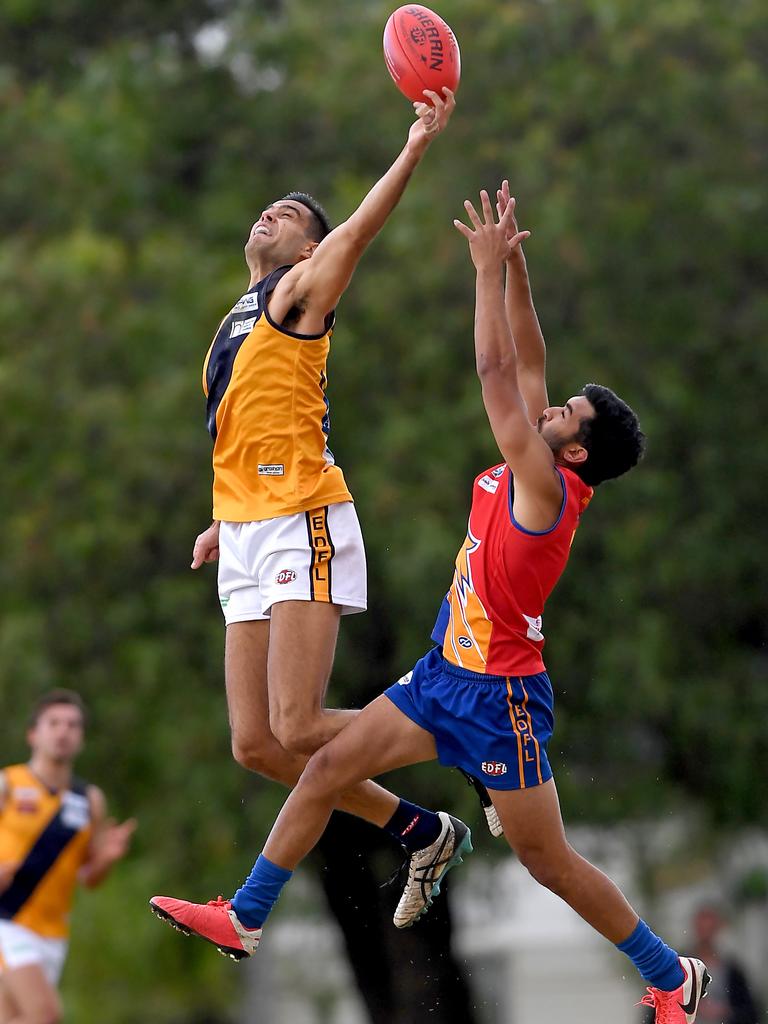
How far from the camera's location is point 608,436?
6.79m

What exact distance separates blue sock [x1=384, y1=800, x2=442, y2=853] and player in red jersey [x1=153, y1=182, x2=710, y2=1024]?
524 millimetres

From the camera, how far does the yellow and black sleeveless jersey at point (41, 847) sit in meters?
11.0

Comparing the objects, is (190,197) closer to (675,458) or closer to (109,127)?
(109,127)

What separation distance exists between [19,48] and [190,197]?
3.43 metres

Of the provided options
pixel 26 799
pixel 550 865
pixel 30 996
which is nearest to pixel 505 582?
pixel 550 865

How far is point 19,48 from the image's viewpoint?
66.4 ft

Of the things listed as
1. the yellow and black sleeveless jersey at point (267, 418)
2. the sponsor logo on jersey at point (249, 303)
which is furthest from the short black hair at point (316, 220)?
the sponsor logo on jersey at point (249, 303)

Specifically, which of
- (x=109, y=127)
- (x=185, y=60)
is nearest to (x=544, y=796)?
(x=109, y=127)

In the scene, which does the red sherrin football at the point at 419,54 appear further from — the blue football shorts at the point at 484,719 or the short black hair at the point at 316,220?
the blue football shorts at the point at 484,719

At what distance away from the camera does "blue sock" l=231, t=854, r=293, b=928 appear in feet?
22.9

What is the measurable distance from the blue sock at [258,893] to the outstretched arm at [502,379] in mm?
1826

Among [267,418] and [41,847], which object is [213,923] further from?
[41,847]

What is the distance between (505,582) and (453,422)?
901cm

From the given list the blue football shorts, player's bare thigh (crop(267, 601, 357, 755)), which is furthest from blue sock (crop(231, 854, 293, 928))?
the blue football shorts
